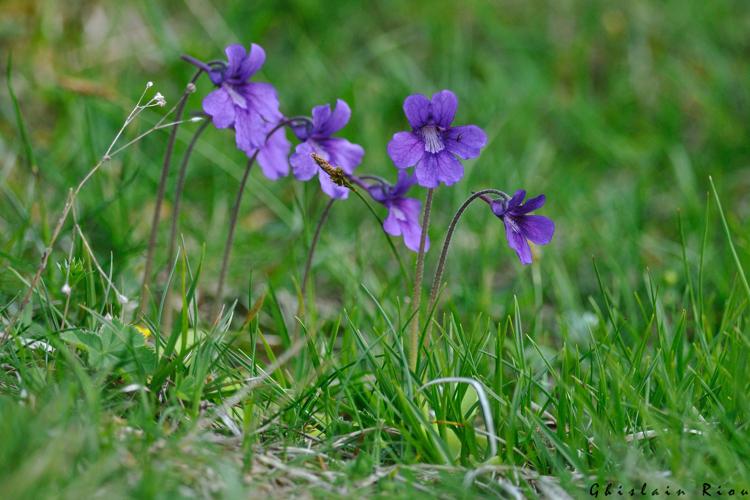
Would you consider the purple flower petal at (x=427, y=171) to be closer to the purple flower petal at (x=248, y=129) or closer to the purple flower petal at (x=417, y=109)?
the purple flower petal at (x=417, y=109)

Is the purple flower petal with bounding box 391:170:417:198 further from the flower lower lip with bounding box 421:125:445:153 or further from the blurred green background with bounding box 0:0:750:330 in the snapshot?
the blurred green background with bounding box 0:0:750:330

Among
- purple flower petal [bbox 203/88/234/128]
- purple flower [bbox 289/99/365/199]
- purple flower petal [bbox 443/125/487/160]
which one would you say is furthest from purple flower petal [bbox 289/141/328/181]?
purple flower petal [bbox 443/125/487/160]

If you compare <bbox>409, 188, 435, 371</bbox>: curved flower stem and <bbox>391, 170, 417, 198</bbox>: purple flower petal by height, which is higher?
<bbox>391, 170, 417, 198</bbox>: purple flower petal

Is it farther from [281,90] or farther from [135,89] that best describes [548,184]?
[135,89]

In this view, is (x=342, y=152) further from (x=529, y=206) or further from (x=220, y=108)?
(x=529, y=206)

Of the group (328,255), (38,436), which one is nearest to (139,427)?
(38,436)

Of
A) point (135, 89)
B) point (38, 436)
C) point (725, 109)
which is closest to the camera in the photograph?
point (38, 436)
